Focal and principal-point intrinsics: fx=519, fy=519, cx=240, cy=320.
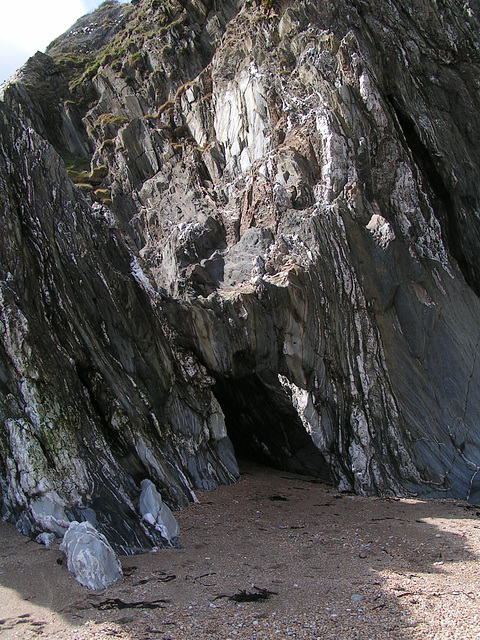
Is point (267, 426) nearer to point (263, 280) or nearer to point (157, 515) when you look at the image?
point (263, 280)

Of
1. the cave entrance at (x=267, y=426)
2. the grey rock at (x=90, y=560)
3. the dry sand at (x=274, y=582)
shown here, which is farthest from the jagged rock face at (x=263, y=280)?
the dry sand at (x=274, y=582)

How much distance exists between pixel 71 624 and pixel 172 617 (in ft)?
5.62

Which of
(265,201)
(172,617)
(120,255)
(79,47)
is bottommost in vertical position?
(172,617)

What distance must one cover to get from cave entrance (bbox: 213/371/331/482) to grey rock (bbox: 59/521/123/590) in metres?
10.6

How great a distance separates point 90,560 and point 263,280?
12126 mm

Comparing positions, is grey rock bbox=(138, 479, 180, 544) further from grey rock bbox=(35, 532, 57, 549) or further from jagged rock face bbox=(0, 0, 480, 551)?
grey rock bbox=(35, 532, 57, 549)

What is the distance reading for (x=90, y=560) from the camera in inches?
422

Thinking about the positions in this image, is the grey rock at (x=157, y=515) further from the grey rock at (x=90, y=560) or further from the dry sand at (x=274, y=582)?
the grey rock at (x=90, y=560)

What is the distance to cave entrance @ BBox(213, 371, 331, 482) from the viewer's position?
21.0 meters

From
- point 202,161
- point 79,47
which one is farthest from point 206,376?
point 79,47

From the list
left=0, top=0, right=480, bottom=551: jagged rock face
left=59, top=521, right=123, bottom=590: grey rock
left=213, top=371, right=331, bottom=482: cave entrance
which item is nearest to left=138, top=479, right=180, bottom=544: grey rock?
left=0, top=0, right=480, bottom=551: jagged rock face

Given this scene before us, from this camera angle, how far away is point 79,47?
152 feet

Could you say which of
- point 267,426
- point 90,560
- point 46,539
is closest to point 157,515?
point 46,539

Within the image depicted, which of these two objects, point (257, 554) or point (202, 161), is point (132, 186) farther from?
point (257, 554)
